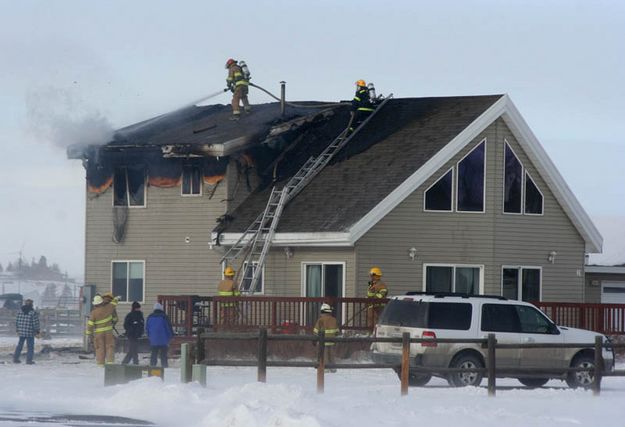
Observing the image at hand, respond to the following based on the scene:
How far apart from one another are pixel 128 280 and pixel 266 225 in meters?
5.27

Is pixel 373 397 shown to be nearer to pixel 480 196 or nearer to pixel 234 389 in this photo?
pixel 234 389

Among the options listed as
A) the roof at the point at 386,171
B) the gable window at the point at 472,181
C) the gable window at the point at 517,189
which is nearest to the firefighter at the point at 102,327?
the roof at the point at 386,171

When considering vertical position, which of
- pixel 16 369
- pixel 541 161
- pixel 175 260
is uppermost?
pixel 541 161

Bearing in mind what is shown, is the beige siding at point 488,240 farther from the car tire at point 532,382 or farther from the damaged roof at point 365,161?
the car tire at point 532,382

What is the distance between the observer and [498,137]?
1483 inches

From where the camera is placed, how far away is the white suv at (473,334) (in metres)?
27.0

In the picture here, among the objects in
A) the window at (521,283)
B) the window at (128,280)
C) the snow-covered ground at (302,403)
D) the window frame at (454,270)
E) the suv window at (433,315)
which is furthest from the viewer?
the window at (128,280)

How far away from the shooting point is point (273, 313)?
3431 cm

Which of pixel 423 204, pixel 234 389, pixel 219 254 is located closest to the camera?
pixel 234 389

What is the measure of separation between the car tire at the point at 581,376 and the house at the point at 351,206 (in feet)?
27.4

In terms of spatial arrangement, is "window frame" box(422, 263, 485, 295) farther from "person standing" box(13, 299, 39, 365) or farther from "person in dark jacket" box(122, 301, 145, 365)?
"person standing" box(13, 299, 39, 365)

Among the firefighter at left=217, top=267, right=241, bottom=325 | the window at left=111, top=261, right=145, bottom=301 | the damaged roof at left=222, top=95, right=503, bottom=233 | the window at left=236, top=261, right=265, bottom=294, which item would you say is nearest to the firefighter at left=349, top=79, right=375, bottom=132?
the damaged roof at left=222, top=95, right=503, bottom=233

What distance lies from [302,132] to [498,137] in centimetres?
637

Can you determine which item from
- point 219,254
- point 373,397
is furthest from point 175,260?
point 373,397
